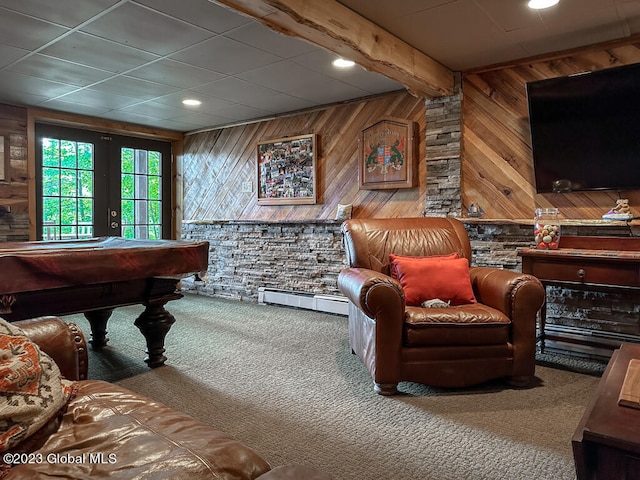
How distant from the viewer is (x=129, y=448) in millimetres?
1017

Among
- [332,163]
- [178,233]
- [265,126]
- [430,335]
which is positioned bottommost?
[430,335]

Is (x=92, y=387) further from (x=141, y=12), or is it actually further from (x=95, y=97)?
(x=95, y=97)

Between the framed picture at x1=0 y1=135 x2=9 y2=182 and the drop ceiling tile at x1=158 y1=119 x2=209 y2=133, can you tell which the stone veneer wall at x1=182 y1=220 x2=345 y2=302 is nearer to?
the drop ceiling tile at x1=158 y1=119 x2=209 y2=133

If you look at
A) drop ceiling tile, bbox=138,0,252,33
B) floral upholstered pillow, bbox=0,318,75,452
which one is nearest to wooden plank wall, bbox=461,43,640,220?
drop ceiling tile, bbox=138,0,252,33

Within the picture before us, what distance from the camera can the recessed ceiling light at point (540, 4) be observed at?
2645mm

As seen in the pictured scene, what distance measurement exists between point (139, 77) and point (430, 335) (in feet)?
11.1

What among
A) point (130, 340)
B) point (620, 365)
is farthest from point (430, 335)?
point (130, 340)

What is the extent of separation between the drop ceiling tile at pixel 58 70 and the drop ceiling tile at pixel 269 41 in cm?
150

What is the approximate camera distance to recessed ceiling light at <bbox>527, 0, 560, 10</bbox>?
8.68 feet

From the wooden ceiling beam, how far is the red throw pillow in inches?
57.2

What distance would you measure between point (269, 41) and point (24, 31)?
167cm

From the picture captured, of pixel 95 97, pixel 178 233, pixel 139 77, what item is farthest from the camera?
pixel 178 233

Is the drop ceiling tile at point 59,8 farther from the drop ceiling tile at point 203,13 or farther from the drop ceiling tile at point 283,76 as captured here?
the drop ceiling tile at point 283,76

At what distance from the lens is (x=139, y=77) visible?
3.99 meters
